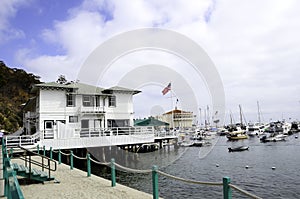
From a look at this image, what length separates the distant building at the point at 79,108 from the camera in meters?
28.3

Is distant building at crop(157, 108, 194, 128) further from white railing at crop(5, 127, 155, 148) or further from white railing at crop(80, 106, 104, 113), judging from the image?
white railing at crop(80, 106, 104, 113)

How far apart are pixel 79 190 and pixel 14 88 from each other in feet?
231

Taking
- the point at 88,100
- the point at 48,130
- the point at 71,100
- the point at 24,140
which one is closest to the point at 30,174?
the point at 24,140

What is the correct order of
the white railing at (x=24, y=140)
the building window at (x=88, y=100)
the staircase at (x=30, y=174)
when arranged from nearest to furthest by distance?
the staircase at (x=30, y=174) < the white railing at (x=24, y=140) < the building window at (x=88, y=100)

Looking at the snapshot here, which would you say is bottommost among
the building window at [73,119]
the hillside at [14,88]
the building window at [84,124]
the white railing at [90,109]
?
the building window at [84,124]

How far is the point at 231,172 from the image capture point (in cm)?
2425

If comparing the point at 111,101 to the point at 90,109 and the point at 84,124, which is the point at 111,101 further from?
the point at 84,124

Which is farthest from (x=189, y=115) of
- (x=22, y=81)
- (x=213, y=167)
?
(x=213, y=167)

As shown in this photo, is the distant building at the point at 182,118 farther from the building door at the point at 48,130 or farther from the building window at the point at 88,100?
the building door at the point at 48,130

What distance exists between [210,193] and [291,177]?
9.63m

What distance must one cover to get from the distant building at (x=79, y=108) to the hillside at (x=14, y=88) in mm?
30767

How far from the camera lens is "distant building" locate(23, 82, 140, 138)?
28328mm

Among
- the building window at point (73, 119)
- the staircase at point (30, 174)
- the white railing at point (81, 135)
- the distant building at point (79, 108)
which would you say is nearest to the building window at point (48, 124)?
the distant building at point (79, 108)

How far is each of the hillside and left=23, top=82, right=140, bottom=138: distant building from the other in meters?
30.8
